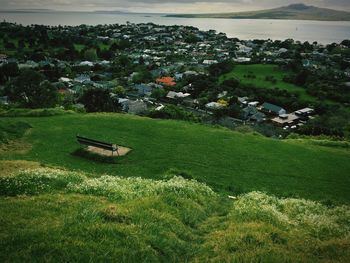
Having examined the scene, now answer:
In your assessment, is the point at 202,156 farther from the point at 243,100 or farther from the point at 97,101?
the point at 243,100

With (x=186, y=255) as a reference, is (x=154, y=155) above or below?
below

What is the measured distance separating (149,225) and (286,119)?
78067 mm

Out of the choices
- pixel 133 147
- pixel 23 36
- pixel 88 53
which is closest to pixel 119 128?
pixel 133 147

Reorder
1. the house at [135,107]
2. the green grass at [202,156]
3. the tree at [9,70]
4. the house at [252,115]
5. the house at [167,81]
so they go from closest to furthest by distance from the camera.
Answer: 1. the green grass at [202,156]
2. the house at [135,107]
3. the house at [252,115]
4. the tree at [9,70]
5. the house at [167,81]

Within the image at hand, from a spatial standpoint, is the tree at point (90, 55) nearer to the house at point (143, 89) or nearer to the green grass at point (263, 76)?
the house at point (143, 89)

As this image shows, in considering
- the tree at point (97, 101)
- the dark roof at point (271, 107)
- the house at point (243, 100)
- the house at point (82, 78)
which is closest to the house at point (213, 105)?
the house at point (243, 100)

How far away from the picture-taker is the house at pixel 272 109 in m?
90.1

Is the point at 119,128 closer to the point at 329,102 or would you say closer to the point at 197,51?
the point at 329,102

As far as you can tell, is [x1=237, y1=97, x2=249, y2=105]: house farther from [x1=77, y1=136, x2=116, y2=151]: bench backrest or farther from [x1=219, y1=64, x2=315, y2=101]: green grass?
[x1=77, y1=136, x2=116, y2=151]: bench backrest

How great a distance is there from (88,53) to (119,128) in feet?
440

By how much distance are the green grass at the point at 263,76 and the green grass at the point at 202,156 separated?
76.8 meters

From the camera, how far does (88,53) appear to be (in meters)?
156

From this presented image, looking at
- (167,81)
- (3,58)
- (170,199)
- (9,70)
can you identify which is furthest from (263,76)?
(170,199)

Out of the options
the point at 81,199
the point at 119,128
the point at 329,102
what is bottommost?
the point at 329,102
